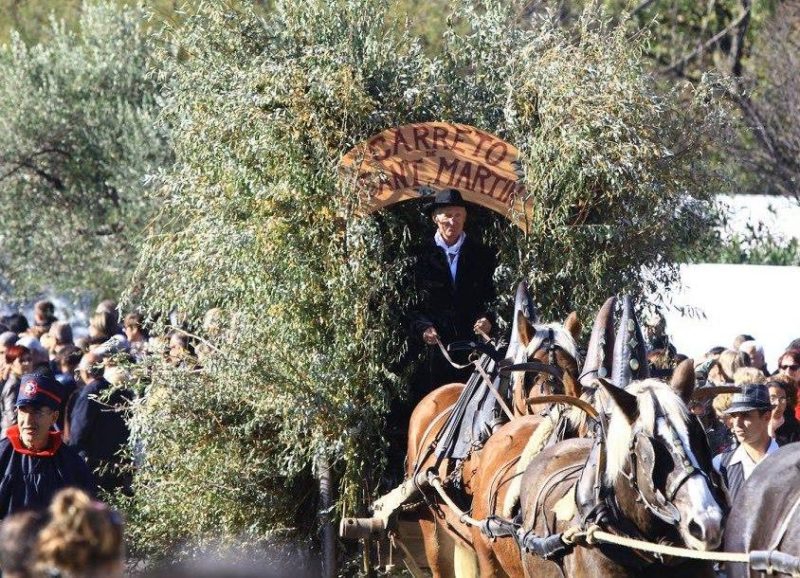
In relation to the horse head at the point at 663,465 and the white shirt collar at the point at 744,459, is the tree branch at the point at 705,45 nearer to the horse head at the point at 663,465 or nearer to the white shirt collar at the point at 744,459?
the white shirt collar at the point at 744,459

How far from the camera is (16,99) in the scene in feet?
64.5

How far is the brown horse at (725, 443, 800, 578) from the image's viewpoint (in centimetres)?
562

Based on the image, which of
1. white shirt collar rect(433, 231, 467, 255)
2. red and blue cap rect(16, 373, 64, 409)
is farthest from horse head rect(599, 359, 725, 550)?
white shirt collar rect(433, 231, 467, 255)

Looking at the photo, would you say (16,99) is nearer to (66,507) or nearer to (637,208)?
(637,208)

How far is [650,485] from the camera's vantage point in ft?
17.6

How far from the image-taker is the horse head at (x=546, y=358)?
7230 mm

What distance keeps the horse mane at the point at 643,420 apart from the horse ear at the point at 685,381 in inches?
3.1

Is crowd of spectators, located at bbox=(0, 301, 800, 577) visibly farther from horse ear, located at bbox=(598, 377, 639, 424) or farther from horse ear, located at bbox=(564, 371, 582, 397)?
horse ear, located at bbox=(564, 371, 582, 397)

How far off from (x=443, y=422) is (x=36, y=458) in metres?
2.52

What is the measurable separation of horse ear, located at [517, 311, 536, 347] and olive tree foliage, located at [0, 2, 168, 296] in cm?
1251

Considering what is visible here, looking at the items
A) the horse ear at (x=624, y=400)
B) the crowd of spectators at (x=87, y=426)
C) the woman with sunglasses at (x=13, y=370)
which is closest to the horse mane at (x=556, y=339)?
the crowd of spectators at (x=87, y=426)

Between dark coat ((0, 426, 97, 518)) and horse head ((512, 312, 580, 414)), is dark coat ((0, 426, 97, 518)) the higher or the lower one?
the lower one

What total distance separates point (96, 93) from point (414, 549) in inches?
496

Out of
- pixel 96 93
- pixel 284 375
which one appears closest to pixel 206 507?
pixel 284 375
